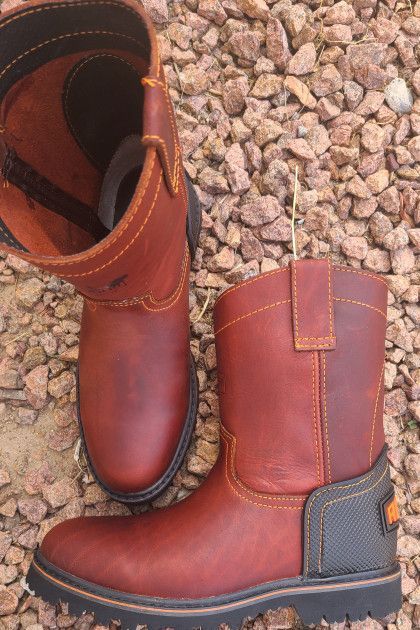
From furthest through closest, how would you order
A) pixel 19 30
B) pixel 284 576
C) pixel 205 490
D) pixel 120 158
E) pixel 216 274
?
pixel 216 274 → pixel 120 158 → pixel 205 490 → pixel 284 576 → pixel 19 30

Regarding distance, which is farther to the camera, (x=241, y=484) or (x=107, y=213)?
(x=107, y=213)

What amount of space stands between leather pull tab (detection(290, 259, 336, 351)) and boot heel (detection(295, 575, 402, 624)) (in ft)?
1.68

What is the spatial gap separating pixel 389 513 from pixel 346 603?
0.67 feet

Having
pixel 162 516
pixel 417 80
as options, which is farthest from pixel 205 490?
pixel 417 80

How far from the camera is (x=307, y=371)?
4.02 ft

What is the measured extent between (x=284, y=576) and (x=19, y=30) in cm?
120

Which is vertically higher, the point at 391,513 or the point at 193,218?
the point at 193,218

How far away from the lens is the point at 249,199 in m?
1.69

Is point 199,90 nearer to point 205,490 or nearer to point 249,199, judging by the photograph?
point 249,199

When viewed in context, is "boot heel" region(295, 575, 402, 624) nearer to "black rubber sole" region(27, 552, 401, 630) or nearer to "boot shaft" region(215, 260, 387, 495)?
"black rubber sole" region(27, 552, 401, 630)

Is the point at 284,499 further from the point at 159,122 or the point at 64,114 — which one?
the point at 64,114

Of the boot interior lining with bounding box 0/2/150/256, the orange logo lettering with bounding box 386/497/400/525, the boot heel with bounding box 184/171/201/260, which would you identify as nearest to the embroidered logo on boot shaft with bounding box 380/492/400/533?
the orange logo lettering with bounding box 386/497/400/525

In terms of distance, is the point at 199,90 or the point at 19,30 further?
the point at 199,90

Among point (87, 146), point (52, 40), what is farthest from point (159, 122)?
point (87, 146)
